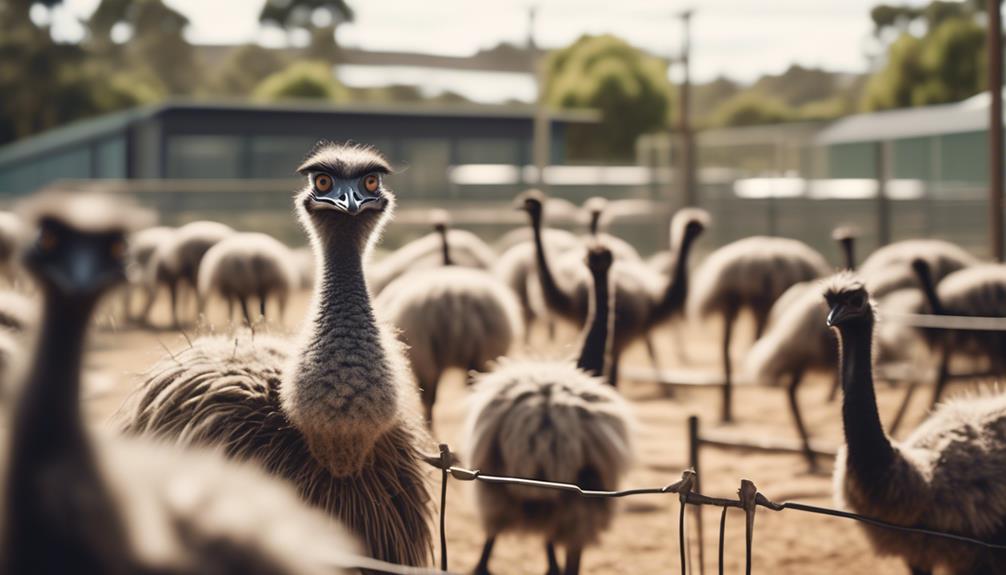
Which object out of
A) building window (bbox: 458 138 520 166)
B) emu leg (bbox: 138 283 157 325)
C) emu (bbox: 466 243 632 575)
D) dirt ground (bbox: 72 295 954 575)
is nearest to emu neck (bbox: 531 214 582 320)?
dirt ground (bbox: 72 295 954 575)

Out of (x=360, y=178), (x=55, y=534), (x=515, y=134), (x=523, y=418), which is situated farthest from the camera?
(x=515, y=134)

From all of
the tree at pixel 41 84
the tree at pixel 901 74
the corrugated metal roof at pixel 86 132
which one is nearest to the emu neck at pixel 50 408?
the corrugated metal roof at pixel 86 132

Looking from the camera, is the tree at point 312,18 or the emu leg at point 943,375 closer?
the emu leg at point 943,375

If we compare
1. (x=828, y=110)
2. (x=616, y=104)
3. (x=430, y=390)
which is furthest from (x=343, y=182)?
(x=828, y=110)

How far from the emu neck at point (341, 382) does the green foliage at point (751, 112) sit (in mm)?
79473

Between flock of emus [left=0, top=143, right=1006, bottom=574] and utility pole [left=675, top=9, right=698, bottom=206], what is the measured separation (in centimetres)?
727

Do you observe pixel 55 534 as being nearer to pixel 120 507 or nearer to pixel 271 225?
pixel 120 507

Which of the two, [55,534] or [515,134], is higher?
[515,134]

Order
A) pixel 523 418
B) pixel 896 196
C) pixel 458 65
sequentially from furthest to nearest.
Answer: pixel 458 65
pixel 896 196
pixel 523 418

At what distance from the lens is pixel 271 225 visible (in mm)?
22062

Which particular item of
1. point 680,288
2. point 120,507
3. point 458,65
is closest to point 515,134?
point 680,288

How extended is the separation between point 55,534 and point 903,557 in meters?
3.69

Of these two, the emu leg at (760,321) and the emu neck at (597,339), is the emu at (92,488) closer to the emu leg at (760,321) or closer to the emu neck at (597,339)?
the emu neck at (597,339)

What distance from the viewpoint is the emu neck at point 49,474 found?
128 centimetres
